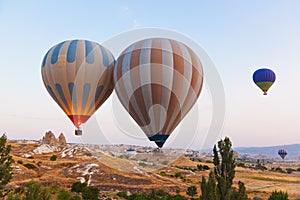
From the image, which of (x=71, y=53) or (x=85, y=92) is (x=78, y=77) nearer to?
(x=85, y=92)

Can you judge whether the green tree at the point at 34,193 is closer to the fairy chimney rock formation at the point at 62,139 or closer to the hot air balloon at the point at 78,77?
the hot air balloon at the point at 78,77

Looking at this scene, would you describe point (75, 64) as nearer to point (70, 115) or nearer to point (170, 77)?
point (70, 115)

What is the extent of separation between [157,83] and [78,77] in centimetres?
819

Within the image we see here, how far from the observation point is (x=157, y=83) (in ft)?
74.8

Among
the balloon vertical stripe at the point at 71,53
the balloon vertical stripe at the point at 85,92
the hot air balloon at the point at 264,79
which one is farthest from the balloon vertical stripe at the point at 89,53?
the hot air balloon at the point at 264,79

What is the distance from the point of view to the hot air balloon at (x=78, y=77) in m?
26.9

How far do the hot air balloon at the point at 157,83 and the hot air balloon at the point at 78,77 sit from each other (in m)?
3.22

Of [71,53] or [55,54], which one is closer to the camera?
[71,53]

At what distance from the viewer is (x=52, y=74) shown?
2747 centimetres

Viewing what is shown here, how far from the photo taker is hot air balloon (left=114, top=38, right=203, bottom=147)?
22.9 metres

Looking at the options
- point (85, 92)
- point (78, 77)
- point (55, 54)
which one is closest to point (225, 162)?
point (85, 92)

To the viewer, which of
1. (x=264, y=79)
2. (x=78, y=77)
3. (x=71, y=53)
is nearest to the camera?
(x=78, y=77)

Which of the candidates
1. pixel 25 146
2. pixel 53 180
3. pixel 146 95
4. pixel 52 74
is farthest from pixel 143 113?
pixel 25 146

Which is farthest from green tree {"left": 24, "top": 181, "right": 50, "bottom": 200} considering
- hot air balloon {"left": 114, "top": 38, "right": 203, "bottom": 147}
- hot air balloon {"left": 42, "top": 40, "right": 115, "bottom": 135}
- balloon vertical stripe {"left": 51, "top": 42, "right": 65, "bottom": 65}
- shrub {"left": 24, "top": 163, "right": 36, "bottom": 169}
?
shrub {"left": 24, "top": 163, "right": 36, "bottom": 169}
